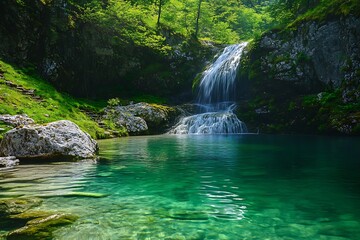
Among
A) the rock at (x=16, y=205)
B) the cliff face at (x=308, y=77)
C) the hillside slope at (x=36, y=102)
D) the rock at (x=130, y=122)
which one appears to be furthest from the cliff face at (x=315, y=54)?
the rock at (x=16, y=205)

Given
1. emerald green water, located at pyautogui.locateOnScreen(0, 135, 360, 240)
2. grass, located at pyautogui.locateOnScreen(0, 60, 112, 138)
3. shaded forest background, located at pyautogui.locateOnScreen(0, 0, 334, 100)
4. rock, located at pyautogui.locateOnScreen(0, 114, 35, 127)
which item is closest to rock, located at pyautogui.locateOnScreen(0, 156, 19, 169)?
emerald green water, located at pyautogui.locateOnScreen(0, 135, 360, 240)

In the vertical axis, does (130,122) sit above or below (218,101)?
below

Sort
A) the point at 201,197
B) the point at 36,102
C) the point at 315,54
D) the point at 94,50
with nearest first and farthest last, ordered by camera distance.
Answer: the point at 201,197 → the point at 36,102 → the point at 315,54 → the point at 94,50

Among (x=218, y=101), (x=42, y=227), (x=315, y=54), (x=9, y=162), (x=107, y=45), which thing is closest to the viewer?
(x=42, y=227)

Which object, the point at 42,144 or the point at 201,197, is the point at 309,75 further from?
the point at 201,197

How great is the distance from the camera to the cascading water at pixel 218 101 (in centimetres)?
2956

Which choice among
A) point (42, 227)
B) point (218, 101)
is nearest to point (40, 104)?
point (218, 101)

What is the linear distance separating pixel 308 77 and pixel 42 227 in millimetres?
28851

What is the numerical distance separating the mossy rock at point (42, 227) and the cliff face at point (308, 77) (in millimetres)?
→ 22991

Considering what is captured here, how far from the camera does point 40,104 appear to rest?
22.8 metres

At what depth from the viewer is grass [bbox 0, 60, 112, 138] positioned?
64.8ft

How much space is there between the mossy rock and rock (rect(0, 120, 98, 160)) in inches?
269

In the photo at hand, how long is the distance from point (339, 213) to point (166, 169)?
5633 mm

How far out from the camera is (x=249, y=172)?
30.7 ft
